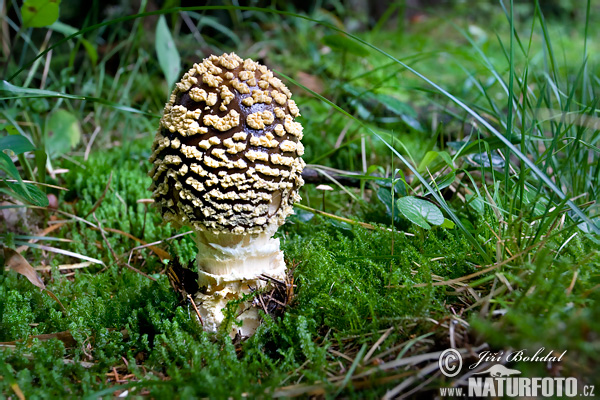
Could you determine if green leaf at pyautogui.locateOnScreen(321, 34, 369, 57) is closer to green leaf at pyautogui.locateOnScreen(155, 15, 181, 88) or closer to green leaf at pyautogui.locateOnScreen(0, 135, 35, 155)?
green leaf at pyautogui.locateOnScreen(155, 15, 181, 88)

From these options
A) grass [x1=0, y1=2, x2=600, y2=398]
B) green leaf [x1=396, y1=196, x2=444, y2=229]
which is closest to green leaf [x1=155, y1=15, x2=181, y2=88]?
grass [x1=0, y1=2, x2=600, y2=398]

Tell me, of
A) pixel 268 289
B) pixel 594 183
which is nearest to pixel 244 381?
pixel 268 289

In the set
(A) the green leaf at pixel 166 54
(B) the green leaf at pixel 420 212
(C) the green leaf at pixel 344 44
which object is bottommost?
(B) the green leaf at pixel 420 212

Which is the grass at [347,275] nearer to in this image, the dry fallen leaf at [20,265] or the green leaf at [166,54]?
the dry fallen leaf at [20,265]

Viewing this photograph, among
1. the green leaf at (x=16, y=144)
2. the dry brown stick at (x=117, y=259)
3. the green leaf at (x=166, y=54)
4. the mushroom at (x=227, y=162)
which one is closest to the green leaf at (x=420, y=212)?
the mushroom at (x=227, y=162)

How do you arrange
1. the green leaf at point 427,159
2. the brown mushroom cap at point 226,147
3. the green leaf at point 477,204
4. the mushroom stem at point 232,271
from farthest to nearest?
the green leaf at point 427,159 → the green leaf at point 477,204 → the mushroom stem at point 232,271 → the brown mushroom cap at point 226,147

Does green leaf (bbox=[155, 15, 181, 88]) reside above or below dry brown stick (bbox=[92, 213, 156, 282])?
above

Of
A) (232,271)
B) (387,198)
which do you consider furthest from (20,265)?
(387,198)

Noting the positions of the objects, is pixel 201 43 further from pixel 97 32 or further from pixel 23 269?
pixel 23 269
